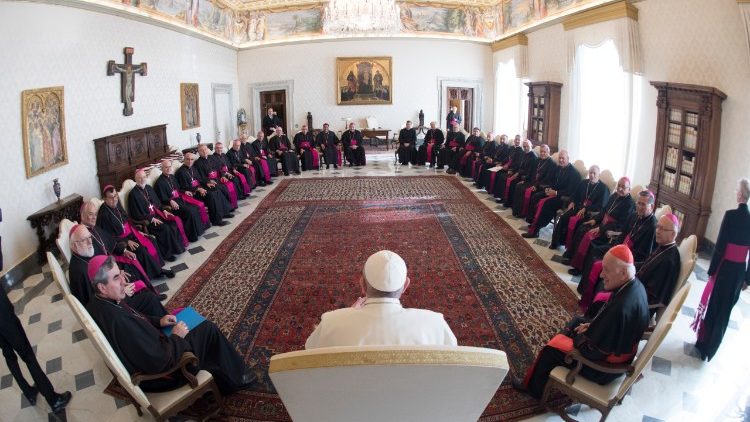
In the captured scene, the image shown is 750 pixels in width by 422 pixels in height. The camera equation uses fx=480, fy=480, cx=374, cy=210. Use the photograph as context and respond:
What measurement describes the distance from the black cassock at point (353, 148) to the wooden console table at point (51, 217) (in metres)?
Result: 7.91

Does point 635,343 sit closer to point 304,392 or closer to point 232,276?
point 304,392

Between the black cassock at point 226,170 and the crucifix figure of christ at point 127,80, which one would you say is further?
the black cassock at point 226,170

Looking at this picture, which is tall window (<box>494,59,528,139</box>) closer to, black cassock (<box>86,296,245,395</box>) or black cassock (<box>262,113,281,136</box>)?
black cassock (<box>262,113,281,136</box>)

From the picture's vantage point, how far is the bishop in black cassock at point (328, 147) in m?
14.2

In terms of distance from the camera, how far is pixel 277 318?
5.08m

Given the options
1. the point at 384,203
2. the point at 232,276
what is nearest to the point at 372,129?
the point at 384,203

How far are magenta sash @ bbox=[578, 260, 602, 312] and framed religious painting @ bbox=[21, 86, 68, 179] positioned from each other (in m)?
7.42

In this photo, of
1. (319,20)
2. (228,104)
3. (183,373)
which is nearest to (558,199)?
(183,373)

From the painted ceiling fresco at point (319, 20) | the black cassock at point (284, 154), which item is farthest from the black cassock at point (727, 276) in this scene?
the painted ceiling fresco at point (319, 20)

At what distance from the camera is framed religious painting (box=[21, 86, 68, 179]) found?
264 inches

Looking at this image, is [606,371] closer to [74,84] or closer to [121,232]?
[121,232]

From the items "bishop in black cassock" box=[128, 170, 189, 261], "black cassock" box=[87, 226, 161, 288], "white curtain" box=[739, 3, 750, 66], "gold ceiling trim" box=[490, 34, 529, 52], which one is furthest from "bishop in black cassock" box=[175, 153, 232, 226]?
"gold ceiling trim" box=[490, 34, 529, 52]

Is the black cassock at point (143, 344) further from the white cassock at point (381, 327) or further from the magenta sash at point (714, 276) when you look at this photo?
the magenta sash at point (714, 276)

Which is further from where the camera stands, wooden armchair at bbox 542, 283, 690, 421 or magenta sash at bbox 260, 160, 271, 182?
magenta sash at bbox 260, 160, 271, 182
